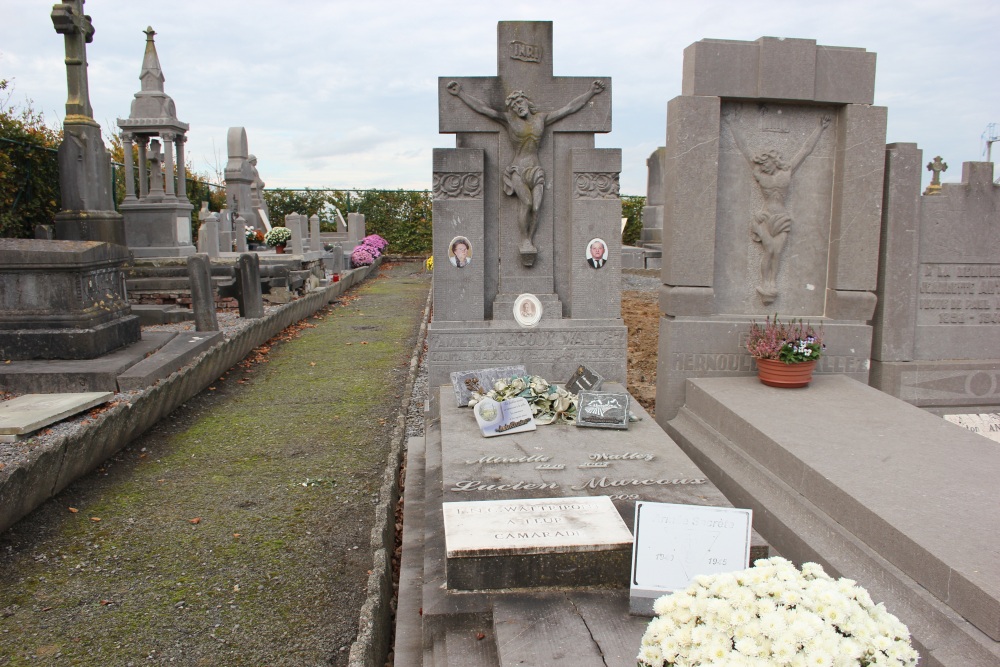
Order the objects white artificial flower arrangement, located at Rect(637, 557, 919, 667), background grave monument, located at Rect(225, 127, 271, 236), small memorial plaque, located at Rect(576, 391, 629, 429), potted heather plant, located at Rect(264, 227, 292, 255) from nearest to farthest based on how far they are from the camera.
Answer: white artificial flower arrangement, located at Rect(637, 557, 919, 667), small memorial plaque, located at Rect(576, 391, 629, 429), potted heather plant, located at Rect(264, 227, 292, 255), background grave monument, located at Rect(225, 127, 271, 236)

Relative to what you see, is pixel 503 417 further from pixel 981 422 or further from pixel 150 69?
pixel 150 69

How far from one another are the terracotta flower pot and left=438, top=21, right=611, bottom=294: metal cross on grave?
5.54 ft

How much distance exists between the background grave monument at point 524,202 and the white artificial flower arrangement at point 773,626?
3418mm

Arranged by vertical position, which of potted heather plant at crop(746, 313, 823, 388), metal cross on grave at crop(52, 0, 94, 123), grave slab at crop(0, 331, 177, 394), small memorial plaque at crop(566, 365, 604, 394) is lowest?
grave slab at crop(0, 331, 177, 394)

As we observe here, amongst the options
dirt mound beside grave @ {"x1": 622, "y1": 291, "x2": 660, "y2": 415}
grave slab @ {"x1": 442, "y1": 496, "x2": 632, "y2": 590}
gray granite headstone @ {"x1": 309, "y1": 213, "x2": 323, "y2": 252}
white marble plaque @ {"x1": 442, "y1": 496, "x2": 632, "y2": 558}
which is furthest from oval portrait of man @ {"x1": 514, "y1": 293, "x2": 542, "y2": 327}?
gray granite headstone @ {"x1": 309, "y1": 213, "x2": 323, "y2": 252}

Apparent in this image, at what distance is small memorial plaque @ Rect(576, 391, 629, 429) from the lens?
4.19m

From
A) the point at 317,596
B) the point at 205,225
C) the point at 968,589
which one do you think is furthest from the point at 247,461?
the point at 205,225

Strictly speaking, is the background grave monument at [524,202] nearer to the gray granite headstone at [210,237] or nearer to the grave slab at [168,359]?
the grave slab at [168,359]

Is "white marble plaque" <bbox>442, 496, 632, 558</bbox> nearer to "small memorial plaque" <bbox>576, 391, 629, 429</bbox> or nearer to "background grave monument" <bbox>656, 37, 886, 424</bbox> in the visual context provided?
"small memorial plaque" <bbox>576, 391, 629, 429</bbox>

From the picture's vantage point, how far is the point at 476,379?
475cm

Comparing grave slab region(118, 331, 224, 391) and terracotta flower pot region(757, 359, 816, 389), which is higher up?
terracotta flower pot region(757, 359, 816, 389)

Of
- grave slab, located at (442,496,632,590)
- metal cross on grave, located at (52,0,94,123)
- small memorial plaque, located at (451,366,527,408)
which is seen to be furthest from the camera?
metal cross on grave, located at (52,0,94,123)

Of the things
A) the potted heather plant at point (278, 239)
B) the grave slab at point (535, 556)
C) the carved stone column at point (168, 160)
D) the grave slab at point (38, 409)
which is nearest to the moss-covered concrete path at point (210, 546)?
the grave slab at point (38, 409)

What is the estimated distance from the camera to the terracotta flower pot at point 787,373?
4.88m
